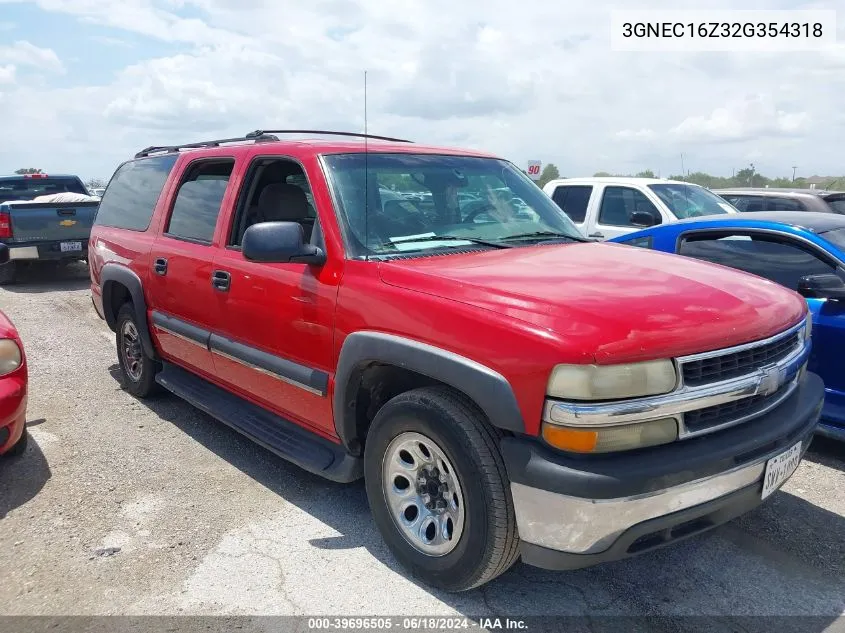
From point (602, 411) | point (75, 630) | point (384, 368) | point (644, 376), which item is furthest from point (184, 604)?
point (644, 376)

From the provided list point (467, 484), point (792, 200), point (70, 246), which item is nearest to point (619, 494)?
point (467, 484)

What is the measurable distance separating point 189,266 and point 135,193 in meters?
1.48

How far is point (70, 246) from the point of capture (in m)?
10.7

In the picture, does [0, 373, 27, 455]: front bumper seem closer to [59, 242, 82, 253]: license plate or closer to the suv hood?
the suv hood

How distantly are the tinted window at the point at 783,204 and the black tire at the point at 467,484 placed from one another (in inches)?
290

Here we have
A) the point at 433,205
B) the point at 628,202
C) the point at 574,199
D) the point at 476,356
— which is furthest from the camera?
the point at 574,199

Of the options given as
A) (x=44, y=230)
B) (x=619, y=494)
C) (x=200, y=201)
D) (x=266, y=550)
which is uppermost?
(x=200, y=201)

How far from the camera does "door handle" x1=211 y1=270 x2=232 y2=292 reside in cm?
390

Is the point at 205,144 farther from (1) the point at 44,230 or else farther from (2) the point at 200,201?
(1) the point at 44,230

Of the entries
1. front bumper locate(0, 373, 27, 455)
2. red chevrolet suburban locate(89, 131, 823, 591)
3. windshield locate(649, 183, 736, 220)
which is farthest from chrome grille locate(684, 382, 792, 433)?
windshield locate(649, 183, 736, 220)

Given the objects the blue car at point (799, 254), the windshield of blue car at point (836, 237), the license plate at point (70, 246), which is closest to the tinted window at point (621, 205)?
the blue car at point (799, 254)

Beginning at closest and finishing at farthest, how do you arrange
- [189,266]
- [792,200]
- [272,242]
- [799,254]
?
[272,242]
[189,266]
[799,254]
[792,200]

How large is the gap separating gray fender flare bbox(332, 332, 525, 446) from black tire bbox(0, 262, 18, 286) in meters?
9.87

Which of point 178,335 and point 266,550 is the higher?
point 178,335
